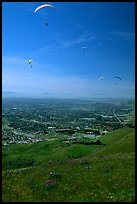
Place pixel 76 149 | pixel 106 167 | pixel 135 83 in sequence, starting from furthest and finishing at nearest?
pixel 76 149 < pixel 106 167 < pixel 135 83

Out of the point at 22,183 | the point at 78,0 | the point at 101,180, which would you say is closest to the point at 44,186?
the point at 22,183

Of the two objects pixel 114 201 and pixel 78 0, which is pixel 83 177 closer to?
pixel 114 201

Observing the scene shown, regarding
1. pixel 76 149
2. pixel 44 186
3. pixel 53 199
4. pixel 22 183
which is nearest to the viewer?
pixel 53 199

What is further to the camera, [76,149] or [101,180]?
[76,149]

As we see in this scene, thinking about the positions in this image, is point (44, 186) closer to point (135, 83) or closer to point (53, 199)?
point (53, 199)

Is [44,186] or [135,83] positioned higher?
[135,83]

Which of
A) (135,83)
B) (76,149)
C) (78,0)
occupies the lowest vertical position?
(76,149)

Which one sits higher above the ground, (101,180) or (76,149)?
(101,180)

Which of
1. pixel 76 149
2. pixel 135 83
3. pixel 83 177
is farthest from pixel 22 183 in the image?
pixel 76 149

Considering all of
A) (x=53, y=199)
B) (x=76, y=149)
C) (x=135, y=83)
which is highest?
(x=135, y=83)
